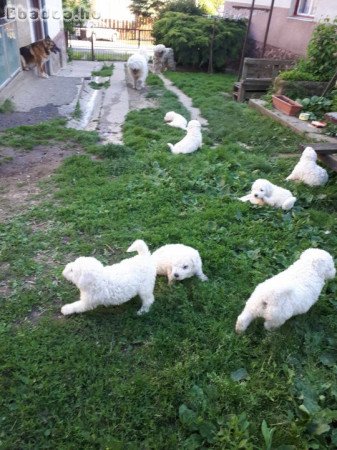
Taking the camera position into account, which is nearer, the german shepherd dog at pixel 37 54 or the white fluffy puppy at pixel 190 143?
the white fluffy puppy at pixel 190 143

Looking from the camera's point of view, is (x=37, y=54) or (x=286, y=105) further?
(x=37, y=54)

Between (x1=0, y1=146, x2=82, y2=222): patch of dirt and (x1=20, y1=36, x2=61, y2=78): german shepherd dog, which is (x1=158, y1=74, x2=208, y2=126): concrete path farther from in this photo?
(x1=20, y1=36, x2=61, y2=78): german shepherd dog

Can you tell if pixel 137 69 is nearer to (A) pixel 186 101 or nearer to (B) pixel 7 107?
(A) pixel 186 101

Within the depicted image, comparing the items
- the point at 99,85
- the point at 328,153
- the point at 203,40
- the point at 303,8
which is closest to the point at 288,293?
the point at 328,153

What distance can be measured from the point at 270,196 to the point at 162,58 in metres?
12.4

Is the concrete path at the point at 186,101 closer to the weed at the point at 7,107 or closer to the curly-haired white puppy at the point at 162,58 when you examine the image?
the curly-haired white puppy at the point at 162,58

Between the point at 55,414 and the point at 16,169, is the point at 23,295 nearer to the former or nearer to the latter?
the point at 55,414

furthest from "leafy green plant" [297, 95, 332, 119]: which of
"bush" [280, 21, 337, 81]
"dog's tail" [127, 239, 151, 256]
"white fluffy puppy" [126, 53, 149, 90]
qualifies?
"dog's tail" [127, 239, 151, 256]

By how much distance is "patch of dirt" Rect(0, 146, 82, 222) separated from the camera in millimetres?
5211

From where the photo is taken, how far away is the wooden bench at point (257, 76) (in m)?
11.1

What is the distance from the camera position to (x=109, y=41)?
24.4 meters

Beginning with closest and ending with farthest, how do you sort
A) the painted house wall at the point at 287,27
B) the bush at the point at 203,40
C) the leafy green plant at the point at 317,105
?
the leafy green plant at the point at 317,105
the painted house wall at the point at 287,27
the bush at the point at 203,40

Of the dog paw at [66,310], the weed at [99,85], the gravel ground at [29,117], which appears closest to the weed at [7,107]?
the gravel ground at [29,117]

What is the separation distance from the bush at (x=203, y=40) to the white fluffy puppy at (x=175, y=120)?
8455 mm
